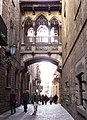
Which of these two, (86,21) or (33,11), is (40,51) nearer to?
(33,11)

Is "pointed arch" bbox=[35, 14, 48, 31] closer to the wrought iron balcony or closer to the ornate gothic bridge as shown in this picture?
the ornate gothic bridge

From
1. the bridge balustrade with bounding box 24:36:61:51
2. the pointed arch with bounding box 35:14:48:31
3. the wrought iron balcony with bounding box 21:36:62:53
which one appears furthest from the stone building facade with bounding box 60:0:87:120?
the pointed arch with bounding box 35:14:48:31

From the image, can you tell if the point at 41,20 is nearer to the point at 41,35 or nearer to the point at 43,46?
the point at 41,35

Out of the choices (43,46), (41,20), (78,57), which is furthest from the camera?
(41,20)

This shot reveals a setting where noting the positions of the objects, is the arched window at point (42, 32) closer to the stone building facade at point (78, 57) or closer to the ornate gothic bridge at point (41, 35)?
the ornate gothic bridge at point (41, 35)

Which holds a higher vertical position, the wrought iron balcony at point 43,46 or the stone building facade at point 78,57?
the wrought iron balcony at point 43,46

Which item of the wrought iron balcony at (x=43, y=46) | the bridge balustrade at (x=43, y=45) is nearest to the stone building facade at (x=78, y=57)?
the wrought iron balcony at (x=43, y=46)

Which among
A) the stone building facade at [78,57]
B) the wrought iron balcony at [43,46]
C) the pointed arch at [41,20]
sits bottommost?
the stone building facade at [78,57]

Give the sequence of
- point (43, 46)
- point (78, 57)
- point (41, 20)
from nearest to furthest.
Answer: point (78, 57) → point (43, 46) → point (41, 20)

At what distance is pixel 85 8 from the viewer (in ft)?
26.5

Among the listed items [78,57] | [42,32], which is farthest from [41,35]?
[78,57]

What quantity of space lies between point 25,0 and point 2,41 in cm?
1354

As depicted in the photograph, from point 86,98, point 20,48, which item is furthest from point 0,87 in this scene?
point 20,48

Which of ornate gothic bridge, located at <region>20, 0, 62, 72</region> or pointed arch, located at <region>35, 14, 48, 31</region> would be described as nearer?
ornate gothic bridge, located at <region>20, 0, 62, 72</region>
